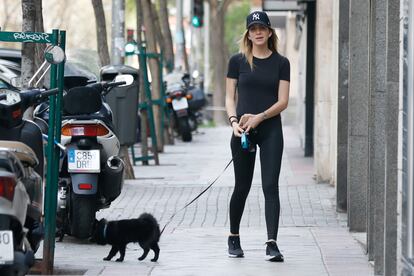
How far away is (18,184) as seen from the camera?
7.32 m

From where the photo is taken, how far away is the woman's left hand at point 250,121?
10094 millimetres

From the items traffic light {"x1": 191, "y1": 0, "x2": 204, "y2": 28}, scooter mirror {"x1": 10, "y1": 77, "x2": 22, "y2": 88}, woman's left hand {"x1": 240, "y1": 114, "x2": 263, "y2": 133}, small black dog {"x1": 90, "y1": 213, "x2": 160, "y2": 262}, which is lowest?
small black dog {"x1": 90, "y1": 213, "x2": 160, "y2": 262}

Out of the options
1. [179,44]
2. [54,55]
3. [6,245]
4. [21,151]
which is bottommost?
[6,245]

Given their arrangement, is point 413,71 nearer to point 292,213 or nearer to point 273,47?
point 273,47

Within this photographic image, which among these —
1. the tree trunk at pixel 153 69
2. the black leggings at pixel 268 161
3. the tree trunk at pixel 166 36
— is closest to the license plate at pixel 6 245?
the black leggings at pixel 268 161

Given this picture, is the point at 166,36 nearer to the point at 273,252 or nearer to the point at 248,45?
the point at 248,45

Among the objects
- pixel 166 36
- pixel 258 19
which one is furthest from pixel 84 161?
pixel 166 36

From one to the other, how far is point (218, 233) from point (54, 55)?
3.42 m

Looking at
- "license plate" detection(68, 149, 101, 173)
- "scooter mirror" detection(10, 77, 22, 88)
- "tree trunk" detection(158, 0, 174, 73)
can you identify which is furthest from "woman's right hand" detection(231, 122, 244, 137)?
"tree trunk" detection(158, 0, 174, 73)

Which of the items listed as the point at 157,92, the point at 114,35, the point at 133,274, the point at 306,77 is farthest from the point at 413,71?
the point at 157,92

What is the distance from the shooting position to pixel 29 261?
7500mm

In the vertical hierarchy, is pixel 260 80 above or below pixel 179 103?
above

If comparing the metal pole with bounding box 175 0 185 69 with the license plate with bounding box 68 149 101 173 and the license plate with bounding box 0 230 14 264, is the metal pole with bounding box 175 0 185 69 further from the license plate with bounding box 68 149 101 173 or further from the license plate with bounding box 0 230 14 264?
the license plate with bounding box 0 230 14 264

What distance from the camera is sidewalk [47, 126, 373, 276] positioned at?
986 centimetres
